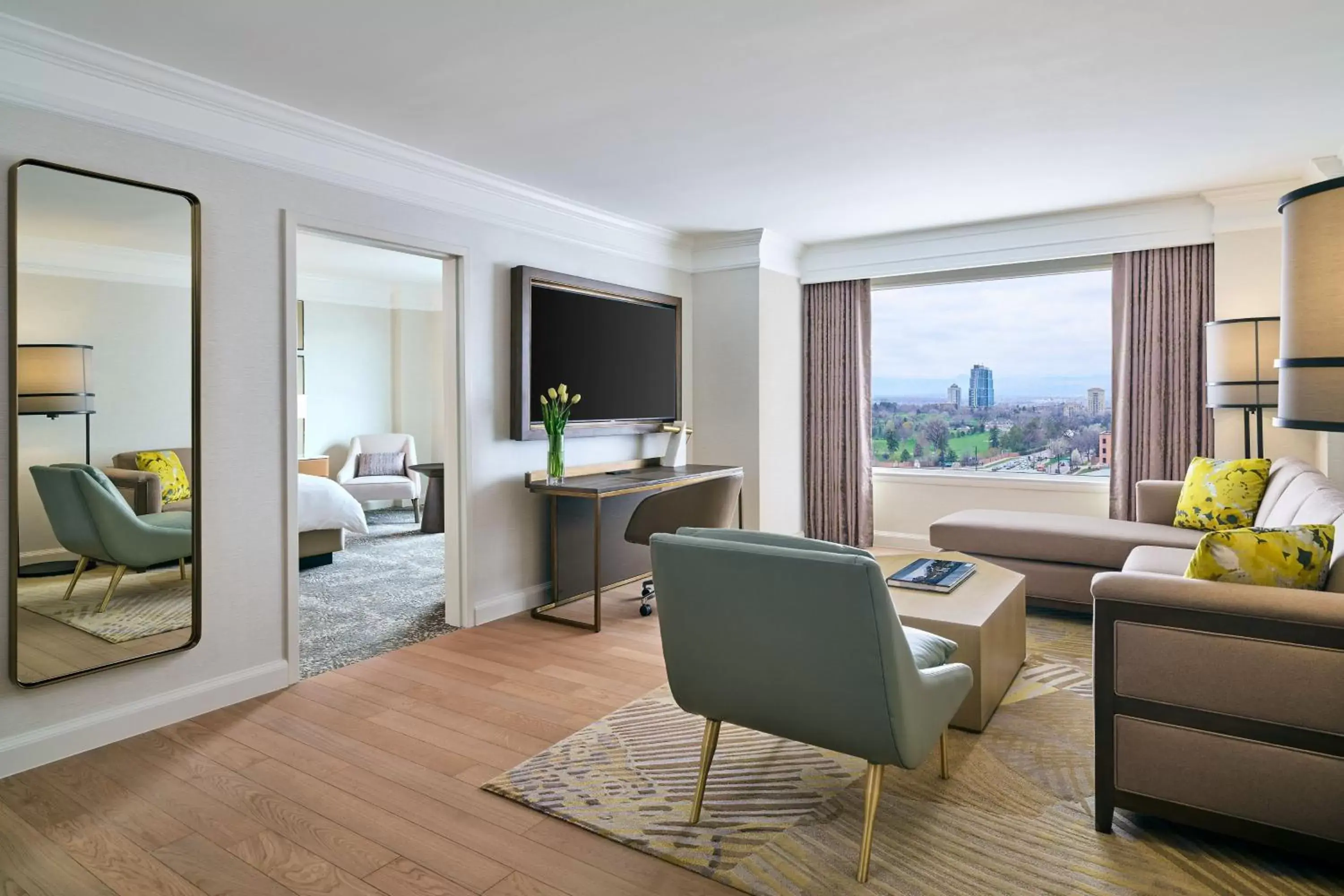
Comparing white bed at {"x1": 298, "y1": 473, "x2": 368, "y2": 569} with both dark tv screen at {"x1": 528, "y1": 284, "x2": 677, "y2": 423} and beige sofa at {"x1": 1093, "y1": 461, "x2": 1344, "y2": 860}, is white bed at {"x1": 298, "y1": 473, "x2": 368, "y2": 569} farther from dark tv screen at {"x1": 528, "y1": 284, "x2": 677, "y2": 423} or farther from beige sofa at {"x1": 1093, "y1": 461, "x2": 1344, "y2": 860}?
beige sofa at {"x1": 1093, "y1": 461, "x2": 1344, "y2": 860}

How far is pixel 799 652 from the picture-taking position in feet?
6.37

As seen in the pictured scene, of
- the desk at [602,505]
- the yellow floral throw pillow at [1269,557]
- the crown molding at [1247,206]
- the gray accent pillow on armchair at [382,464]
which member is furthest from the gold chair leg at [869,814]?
the gray accent pillow on armchair at [382,464]

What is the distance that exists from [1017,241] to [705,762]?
4.46 m

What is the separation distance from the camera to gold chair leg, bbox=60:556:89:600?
2.72 metres

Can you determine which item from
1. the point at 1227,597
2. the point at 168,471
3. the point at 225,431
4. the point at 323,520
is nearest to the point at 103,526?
the point at 168,471

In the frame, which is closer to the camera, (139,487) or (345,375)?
(139,487)

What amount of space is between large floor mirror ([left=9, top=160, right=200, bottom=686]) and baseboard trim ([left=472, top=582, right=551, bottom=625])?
145cm

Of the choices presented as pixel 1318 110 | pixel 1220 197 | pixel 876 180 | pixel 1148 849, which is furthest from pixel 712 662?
pixel 1220 197

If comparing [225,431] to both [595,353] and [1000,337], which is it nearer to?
[595,353]

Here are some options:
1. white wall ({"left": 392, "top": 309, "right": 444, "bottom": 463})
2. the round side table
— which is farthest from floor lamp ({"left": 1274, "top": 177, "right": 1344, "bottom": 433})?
white wall ({"left": 392, "top": 309, "right": 444, "bottom": 463})

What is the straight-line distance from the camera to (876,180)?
14.1ft

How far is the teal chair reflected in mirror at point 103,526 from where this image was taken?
8.86ft

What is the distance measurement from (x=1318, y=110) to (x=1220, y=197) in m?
1.33

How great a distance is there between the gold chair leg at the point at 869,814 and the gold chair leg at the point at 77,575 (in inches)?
105
